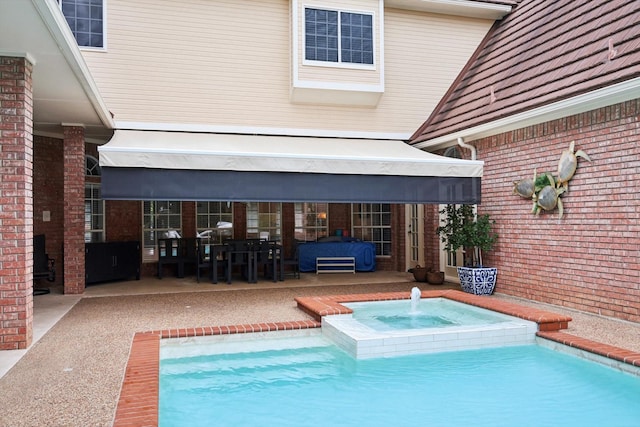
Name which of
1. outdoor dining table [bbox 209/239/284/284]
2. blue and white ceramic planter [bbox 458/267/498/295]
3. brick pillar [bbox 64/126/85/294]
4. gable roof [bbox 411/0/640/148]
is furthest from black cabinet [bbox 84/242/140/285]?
blue and white ceramic planter [bbox 458/267/498/295]

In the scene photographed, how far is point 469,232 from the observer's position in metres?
11.1

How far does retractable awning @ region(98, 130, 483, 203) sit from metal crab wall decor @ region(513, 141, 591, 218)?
37.4 inches

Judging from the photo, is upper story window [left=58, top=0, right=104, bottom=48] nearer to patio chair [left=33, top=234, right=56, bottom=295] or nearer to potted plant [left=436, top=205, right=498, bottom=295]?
patio chair [left=33, top=234, right=56, bottom=295]

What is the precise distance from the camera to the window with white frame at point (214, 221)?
15453 mm

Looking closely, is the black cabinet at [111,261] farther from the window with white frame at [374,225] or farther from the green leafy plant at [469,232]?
the green leafy plant at [469,232]

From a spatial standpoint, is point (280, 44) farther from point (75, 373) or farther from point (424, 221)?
point (75, 373)

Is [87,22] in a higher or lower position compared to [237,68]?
higher

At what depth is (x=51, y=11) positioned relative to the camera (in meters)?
5.23

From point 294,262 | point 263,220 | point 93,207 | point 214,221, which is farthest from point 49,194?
point 294,262

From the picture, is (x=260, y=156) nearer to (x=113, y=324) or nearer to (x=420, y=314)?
(x=113, y=324)

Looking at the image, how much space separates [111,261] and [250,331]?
23.3 feet

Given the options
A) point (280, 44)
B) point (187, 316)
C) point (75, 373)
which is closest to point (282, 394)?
point (75, 373)

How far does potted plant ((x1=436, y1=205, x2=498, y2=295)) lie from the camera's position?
10945mm

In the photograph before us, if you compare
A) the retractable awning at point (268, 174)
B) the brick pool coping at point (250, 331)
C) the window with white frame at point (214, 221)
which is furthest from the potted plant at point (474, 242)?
the window with white frame at point (214, 221)
